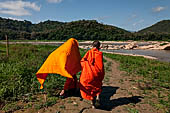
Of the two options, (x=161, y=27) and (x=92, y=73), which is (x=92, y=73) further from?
(x=161, y=27)

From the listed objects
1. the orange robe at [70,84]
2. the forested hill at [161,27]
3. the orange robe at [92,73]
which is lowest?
the orange robe at [70,84]

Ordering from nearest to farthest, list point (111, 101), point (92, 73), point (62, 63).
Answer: point (92, 73) → point (62, 63) → point (111, 101)


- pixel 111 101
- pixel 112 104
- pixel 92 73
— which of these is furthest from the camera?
pixel 111 101

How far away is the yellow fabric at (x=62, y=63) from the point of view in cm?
392

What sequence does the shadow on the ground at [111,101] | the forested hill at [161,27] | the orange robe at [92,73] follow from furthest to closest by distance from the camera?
the forested hill at [161,27]
the shadow on the ground at [111,101]
the orange robe at [92,73]

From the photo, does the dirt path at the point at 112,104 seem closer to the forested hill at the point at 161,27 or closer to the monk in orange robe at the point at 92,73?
the monk in orange robe at the point at 92,73

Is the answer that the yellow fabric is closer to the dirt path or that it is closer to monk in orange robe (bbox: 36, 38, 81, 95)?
monk in orange robe (bbox: 36, 38, 81, 95)

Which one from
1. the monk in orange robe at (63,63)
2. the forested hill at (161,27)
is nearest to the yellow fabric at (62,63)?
the monk in orange robe at (63,63)

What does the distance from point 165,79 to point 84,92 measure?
4.92 metres

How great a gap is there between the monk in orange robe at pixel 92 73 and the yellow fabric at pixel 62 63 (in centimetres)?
38

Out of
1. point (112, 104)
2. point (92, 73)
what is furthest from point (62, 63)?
point (112, 104)

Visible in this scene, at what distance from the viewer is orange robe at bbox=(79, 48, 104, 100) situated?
3.86m

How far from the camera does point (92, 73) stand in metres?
3.84

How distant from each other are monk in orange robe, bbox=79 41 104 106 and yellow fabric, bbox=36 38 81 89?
14.8 inches
